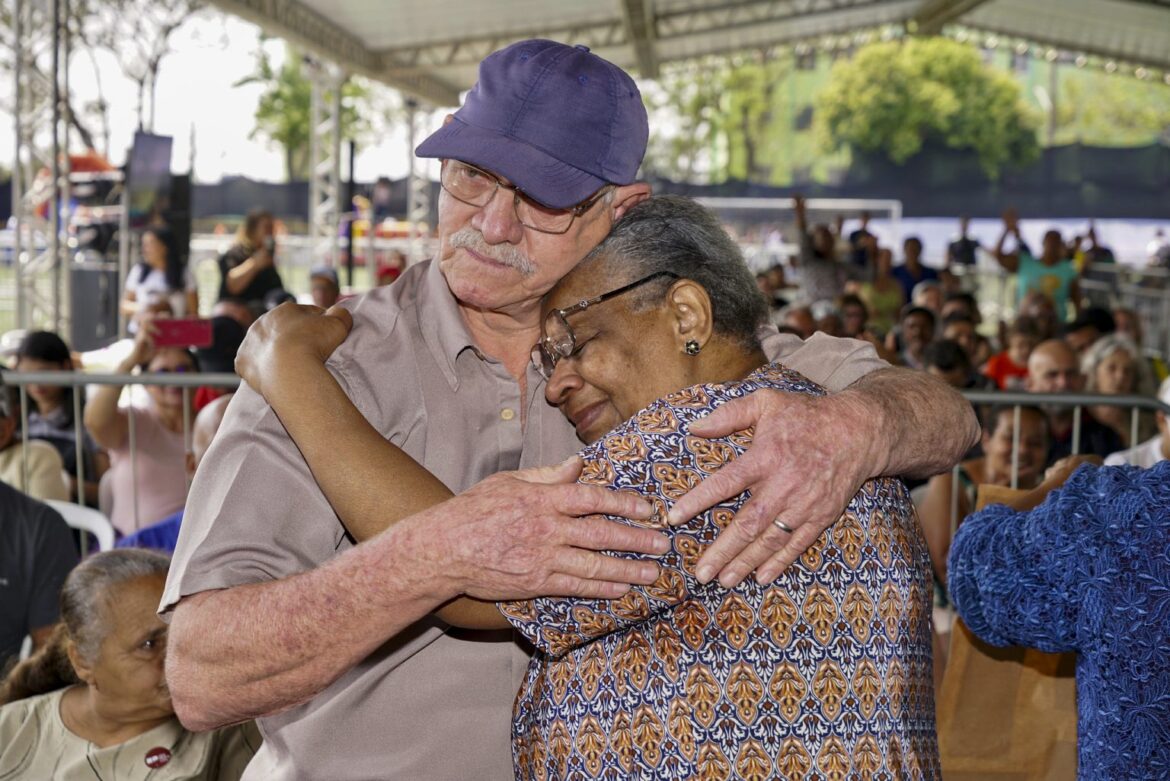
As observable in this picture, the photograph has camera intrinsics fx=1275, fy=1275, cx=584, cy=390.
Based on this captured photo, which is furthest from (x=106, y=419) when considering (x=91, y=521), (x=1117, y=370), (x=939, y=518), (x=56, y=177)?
(x=56, y=177)

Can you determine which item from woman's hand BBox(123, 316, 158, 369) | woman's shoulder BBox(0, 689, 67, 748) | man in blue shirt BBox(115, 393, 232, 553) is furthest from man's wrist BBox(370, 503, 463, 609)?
woman's hand BBox(123, 316, 158, 369)

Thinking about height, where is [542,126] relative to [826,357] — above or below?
above

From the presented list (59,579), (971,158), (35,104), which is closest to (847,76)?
(971,158)

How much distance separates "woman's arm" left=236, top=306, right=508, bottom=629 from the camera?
1.82m

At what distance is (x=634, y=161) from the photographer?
83.4 inches

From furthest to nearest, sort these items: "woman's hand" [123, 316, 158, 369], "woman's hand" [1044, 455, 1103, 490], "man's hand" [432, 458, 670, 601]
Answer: "woman's hand" [123, 316, 158, 369] → "woman's hand" [1044, 455, 1103, 490] → "man's hand" [432, 458, 670, 601]

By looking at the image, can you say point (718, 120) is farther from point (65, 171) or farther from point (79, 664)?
point (79, 664)

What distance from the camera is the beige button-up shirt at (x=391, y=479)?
1.86 meters

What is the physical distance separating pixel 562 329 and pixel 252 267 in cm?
1071

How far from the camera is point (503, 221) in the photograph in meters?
2.06

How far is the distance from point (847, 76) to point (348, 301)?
51.6 metres

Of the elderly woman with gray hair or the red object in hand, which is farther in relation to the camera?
the elderly woman with gray hair

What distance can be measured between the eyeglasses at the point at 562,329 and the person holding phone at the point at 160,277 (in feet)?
29.6

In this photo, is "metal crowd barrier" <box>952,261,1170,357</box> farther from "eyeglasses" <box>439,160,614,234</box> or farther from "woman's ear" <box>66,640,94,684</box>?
"eyeglasses" <box>439,160,614,234</box>
